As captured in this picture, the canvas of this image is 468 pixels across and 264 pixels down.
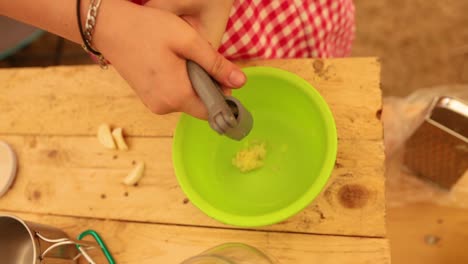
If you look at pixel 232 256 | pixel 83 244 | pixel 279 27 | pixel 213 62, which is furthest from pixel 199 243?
pixel 279 27

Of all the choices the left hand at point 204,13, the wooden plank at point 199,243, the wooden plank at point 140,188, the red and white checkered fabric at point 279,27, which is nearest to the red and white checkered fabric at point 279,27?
the red and white checkered fabric at point 279,27

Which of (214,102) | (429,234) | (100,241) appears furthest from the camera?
(429,234)

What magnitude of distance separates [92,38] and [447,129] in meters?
0.62

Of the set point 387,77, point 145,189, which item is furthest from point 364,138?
point 387,77

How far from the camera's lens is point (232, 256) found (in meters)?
0.60

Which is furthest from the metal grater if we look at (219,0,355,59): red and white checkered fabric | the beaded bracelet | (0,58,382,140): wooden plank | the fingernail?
the beaded bracelet

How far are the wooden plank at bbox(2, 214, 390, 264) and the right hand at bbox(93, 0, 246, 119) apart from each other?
0.21 meters

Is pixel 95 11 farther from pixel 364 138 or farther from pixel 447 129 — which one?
pixel 447 129

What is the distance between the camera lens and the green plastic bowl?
24.7 inches

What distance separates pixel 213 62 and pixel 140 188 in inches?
10.8

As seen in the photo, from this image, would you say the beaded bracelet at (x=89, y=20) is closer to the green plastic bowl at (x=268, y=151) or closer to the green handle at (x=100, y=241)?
the green plastic bowl at (x=268, y=151)

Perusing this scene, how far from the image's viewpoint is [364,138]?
65cm

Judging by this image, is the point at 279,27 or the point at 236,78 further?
the point at 279,27

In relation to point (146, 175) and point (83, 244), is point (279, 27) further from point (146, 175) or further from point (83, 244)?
point (83, 244)
